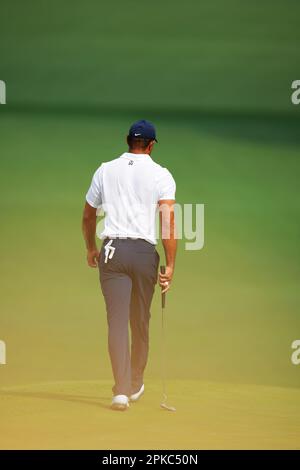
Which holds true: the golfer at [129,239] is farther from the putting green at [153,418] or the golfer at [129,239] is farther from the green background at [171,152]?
the green background at [171,152]

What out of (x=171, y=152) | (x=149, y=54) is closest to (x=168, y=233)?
(x=171, y=152)

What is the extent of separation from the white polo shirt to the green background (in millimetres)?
1459

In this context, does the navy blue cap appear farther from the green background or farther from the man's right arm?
the green background

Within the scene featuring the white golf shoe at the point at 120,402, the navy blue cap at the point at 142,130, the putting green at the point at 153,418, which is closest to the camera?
the putting green at the point at 153,418

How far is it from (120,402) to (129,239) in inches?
27.3

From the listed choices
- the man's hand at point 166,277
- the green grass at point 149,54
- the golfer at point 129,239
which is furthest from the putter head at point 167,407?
the green grass at point 149,54

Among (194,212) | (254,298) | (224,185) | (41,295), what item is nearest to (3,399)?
(41,295)

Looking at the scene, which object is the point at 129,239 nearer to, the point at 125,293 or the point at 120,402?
the point at 125,293

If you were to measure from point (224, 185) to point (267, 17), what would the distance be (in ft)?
4.70

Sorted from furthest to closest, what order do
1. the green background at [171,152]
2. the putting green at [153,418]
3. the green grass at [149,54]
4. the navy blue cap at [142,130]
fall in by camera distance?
the green grass at [149,54] → the green background at [171,152] → the navy blue cap at [142,130] → the putting green at [153,418]

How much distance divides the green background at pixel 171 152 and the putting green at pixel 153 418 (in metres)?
0.80

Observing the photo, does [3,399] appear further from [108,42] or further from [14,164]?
[108,42]

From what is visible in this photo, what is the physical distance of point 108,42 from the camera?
855 centimetres

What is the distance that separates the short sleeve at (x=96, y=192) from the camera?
16.4 ft
